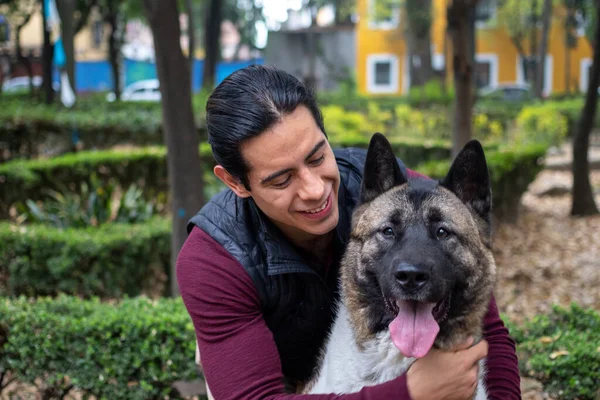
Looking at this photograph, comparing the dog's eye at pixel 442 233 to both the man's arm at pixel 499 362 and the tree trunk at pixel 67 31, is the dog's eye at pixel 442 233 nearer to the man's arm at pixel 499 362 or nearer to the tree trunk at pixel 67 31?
the man's arm at pixel 499 362

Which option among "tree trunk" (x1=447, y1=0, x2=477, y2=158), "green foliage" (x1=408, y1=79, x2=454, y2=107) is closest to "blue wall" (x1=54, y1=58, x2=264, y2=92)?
"green foliage" (x1=408, y1=79, x2=454, y2=107)

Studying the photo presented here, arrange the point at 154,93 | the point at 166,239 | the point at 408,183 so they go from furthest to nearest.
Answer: the point at 154,93 < the point at 166,239 < the point at 408,183

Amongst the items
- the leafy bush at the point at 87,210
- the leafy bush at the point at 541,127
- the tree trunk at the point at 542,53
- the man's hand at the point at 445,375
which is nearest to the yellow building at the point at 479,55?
the tree trunk at the point at 542,53

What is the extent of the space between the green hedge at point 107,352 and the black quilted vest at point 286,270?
3.15 feet

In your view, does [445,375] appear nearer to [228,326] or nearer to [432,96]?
[228,326]

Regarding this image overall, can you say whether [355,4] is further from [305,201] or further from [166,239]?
[305,201]

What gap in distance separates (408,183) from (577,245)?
7.27 metres

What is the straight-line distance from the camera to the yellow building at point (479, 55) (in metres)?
41.8

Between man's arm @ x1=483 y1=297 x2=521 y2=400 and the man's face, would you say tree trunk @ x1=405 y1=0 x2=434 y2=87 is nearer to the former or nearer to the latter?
man's arm @ x1=483 y1=297 x2=521 y2=400

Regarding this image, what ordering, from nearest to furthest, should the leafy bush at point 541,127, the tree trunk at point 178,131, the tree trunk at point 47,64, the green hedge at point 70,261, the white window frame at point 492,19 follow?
the tree trunk at point 178,131, the green hedge at point 70,261, the leafy bush at point 541,127, the tree trunk at point 47,64, the white window frame at point 492,19

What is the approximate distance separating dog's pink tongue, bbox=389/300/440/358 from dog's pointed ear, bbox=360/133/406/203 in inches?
21.9

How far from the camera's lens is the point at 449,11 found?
6.68m

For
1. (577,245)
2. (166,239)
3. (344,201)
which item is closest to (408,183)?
(344,201)

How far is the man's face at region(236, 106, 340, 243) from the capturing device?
8.45 ft
